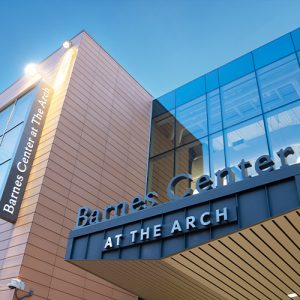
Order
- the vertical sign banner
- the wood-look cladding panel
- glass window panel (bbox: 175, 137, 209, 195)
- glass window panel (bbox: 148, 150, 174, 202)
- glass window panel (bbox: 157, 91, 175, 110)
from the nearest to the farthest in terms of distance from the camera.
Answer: the wood-look cladding panel → the vertical sign banner → glass window panel (bbox: 175, 137, 209, 195) → glass window panel (bbox: 148, 150, 174, 202) → glass window panel (bbox: 157, 91, 175, 110)

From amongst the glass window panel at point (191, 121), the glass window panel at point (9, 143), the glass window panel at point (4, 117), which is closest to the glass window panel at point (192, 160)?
the glass window panel at point (191, 121)

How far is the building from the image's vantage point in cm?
913

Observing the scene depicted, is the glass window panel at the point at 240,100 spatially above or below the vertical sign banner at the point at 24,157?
above

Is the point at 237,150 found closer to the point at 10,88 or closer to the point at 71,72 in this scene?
the point at 71,72

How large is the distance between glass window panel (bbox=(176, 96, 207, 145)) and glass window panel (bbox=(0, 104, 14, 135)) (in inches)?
382

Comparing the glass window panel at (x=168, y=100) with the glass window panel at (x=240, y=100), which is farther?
the glass window panel at (x=168, y=100)

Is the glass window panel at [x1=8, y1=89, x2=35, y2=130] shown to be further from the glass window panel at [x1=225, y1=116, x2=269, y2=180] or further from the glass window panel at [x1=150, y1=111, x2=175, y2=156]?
the glass window panel at [x1=225, y1=116, x2=269, y2=180]

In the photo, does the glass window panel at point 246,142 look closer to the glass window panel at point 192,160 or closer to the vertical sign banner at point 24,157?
the glass window panel at point 192,160

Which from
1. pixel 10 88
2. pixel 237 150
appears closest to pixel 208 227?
pixel 237 150

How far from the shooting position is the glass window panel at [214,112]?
809 inches

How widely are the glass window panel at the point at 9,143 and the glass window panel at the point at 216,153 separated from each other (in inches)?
373

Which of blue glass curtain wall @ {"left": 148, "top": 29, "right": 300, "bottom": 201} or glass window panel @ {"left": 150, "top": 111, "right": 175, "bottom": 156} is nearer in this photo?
blue glass curtain wall @ {"left": 148, "top": 29, "right": 300, "bottom": 201}

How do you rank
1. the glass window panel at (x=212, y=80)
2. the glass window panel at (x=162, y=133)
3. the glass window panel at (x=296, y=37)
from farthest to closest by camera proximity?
the glass window panel at (x=162, y=133) → the glass window panel at (x=212, y=80) → the glass window panel at (x=296, y=37)

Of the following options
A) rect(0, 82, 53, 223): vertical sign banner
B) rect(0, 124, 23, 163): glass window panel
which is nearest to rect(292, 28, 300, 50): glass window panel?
rect(0, 82, 53, 223): vertical sign banner
